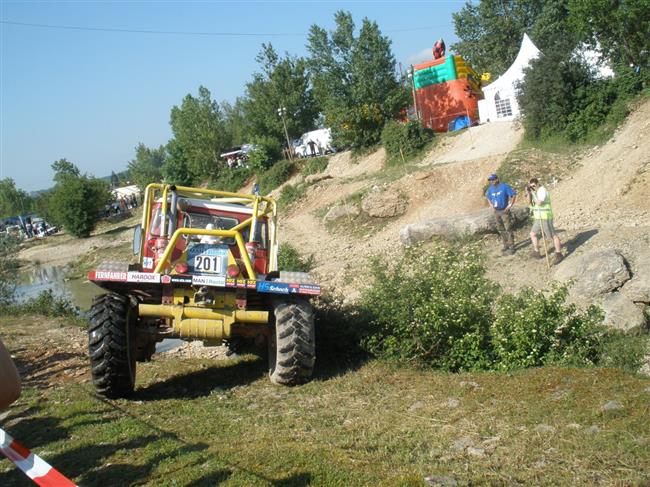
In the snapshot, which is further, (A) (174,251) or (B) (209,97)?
(B) (209,97)

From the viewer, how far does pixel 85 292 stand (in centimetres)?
2716

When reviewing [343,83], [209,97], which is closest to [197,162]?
Answer: [209,97]

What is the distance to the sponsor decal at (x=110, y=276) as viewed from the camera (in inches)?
305

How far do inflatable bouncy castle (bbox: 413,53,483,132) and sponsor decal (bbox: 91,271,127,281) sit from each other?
33.9m

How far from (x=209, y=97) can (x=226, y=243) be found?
56.3m

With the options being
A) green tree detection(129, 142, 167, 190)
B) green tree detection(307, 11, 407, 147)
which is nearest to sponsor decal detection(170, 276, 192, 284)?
green tree detection(307, 11, 407, 147)

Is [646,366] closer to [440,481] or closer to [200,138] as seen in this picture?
[440,481]

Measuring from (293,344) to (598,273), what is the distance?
5.51 meters

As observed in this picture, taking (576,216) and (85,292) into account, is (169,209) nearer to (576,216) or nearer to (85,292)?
(576,216)

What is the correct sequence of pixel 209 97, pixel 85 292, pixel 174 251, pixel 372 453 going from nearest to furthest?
pixel 372 453
pixel 174 251
pixel 85 292
pixel 209 97

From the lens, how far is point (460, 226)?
16.4 m

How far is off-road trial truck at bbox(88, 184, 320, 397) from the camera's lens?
766 centimetres

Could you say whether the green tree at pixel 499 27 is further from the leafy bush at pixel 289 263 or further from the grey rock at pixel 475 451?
the grey rock at pixel 475 451

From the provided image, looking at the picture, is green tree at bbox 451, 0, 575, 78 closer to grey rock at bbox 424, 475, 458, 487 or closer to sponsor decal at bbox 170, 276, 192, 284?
sponsor decal at bbox 170, 276, 192, 284
